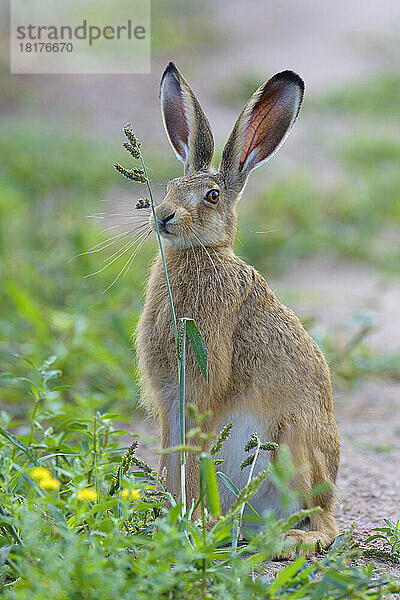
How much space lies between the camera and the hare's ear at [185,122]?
3.27 metres

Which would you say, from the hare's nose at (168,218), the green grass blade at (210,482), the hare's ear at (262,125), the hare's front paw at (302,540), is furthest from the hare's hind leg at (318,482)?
the hare's ear at (262,125)

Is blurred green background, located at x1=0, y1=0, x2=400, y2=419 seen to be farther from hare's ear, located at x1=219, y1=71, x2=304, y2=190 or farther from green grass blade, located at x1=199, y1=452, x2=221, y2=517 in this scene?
green grass blade, located at x1=199, y1=452, x2=221, y2=517

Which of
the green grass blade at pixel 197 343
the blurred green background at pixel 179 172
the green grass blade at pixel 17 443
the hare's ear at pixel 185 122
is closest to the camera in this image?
the green grass blade at pixel 197 343

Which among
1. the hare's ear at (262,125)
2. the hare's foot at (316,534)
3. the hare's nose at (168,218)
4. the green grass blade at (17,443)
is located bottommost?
the hare's foot at (316,534)

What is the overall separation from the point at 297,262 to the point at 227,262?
14.2ft

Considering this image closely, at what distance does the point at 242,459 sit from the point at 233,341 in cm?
40

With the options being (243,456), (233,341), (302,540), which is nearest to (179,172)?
(233,341)

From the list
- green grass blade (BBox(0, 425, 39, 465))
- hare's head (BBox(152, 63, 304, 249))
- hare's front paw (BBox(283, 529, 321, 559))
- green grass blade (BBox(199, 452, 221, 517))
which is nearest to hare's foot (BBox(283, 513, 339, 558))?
hare's front paw (BBox(283, 529, 321, 559))

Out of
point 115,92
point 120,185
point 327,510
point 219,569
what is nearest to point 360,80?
point 115,92

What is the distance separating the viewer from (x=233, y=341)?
3.07 meters

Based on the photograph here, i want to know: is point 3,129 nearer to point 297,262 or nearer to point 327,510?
point 297,262

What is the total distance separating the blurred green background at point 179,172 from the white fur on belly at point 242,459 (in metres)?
0.82

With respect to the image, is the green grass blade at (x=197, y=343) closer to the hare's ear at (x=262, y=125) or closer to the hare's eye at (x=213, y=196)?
the hare's eye at (x=213, y=196)

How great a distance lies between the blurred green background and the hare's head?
33cm
